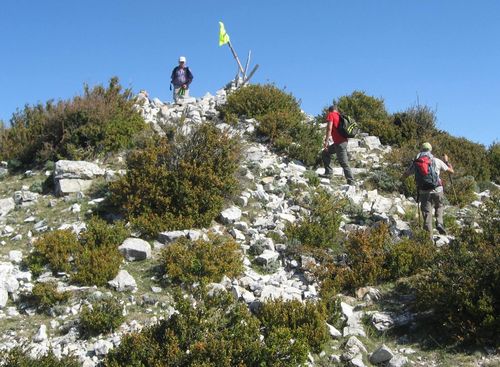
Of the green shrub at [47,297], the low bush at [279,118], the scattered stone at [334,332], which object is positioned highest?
the low bush at [279,118]

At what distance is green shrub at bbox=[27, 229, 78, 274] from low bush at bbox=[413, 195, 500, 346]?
17.8 feet

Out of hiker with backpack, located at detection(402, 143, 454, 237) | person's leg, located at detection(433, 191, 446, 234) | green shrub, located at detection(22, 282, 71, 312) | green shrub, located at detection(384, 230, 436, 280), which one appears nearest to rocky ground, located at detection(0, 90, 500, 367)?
green shrub, located at detection(22, 282, 71, 312)

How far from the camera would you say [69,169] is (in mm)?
11227

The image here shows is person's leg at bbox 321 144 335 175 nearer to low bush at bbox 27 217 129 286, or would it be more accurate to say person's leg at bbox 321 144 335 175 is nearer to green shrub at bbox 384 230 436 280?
green shrub at bbox 384 230 436 280

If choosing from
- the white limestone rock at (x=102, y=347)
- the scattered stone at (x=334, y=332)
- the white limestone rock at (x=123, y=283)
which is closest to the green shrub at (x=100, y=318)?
the white limestone rock at (x=102, y=347)

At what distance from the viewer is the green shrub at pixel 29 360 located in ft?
18.6

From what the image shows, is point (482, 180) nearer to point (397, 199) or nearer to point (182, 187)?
point (397, 199)

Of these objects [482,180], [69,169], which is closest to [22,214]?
[69,169]

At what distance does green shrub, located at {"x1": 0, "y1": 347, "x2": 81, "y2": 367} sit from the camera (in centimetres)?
566

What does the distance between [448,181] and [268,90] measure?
6.71 m

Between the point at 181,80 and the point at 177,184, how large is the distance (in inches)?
385

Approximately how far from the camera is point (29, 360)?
18.9 ft

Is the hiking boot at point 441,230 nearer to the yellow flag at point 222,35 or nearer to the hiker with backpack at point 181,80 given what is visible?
the hiker with backpack at point 181,80

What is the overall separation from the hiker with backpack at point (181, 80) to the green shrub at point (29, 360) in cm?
1395
